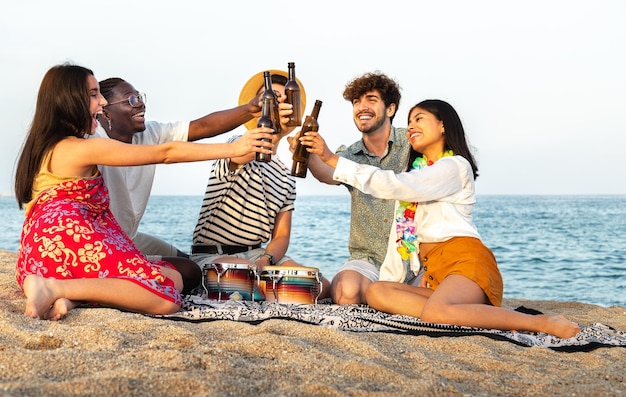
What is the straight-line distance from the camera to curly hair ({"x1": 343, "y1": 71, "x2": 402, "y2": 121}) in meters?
6.25

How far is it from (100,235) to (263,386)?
207 centimetres

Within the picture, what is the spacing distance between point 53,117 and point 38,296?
1152 millimetres

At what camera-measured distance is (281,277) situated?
508 centimetres

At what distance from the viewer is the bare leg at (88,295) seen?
12.9 ft

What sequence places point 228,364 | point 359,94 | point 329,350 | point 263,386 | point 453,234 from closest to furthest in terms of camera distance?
point 263,386, point 228,364, point 329,350, point 453,234, point 359,94

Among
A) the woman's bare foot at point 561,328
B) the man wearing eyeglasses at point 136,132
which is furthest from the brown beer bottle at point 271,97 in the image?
the woman's bare foot at point 561,328

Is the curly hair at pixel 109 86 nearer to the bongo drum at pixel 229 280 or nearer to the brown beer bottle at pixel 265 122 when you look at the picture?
the brown beer bottle at pixel 265 122

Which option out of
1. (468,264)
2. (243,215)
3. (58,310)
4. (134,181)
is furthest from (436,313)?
(134,181)

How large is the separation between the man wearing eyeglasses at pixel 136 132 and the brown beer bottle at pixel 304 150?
0.89m

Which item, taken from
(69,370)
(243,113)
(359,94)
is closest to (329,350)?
(69,370)

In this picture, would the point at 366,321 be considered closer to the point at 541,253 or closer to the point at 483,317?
the point at 483,317

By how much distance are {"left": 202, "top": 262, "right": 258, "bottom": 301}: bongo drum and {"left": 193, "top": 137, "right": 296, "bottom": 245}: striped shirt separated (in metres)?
0.68

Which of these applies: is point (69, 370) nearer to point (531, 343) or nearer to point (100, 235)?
point (100, 235)

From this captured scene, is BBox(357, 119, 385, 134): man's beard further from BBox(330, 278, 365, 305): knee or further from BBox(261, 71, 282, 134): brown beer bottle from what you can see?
BBox(330, 278, 365, 305): knee
